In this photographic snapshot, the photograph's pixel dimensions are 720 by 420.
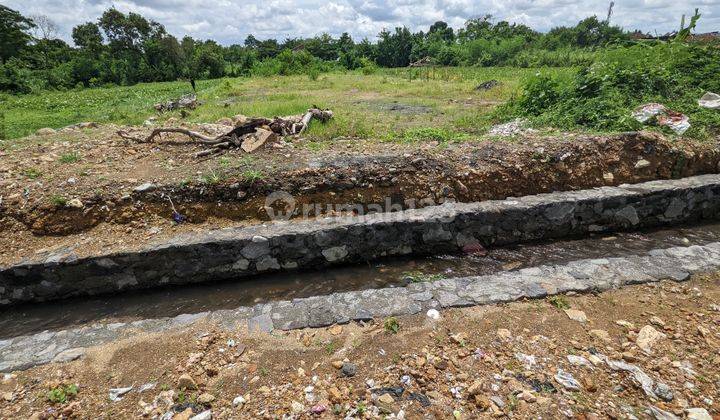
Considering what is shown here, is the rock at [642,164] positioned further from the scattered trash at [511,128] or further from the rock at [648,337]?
the rock at [648,337]

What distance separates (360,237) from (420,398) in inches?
68.6

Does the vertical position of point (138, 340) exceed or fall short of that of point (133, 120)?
it falls short

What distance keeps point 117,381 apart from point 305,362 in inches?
46.6

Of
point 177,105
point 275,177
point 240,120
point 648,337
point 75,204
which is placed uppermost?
point 177,105

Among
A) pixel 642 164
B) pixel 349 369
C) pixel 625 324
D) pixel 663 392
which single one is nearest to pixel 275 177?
pixel 349 369

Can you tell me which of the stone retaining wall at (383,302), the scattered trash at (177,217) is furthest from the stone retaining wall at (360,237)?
the stone retaining wall at (383,302)

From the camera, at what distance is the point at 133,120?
27.9ft

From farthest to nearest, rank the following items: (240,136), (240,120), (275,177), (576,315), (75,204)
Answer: (240,120)
(240,136)
(275,177)
(75,204)
(576,315)

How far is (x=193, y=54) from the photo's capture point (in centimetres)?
2117

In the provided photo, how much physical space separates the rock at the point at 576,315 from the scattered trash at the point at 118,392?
297 cm

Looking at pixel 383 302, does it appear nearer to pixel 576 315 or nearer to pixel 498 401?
pixel 498 401

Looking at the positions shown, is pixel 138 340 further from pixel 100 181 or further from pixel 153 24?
pixel 153 24

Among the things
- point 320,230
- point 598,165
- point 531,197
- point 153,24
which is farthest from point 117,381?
point 153,24

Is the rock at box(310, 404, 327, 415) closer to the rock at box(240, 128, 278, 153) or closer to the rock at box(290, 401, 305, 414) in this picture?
the rock at box(290, 401, 305, 414)
